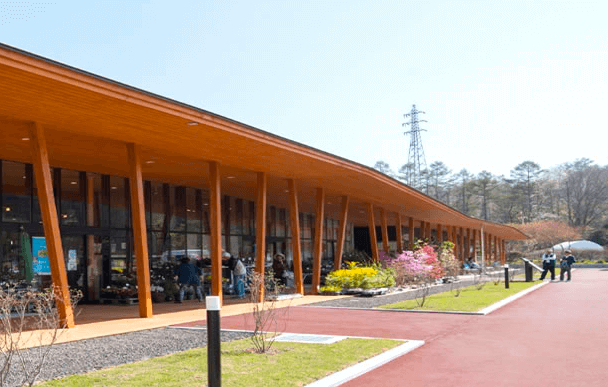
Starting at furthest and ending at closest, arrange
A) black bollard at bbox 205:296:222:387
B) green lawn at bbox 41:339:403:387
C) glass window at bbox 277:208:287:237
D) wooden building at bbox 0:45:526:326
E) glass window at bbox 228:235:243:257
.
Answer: glass window at bbox 277:208:287:237 → glass window at bbox 228:235:243:257 → wooden building at bbox 0:45:526:326 → green lawn at bbox 41:339:403:387 → black bollard at bbox 205:296:222:387

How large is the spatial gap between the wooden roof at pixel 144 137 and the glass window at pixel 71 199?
0.56m

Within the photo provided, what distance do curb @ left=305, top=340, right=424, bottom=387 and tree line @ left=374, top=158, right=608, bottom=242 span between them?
3698 inches

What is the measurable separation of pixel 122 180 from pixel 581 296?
1544cm

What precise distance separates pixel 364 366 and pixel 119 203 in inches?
569

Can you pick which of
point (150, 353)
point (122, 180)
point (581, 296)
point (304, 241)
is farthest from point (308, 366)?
point (304, 241)

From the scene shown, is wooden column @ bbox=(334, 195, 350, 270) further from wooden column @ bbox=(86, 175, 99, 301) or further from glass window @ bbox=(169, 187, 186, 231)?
wooden column @ bbox=(86, 175, 99, 301)

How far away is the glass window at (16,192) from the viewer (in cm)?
1694

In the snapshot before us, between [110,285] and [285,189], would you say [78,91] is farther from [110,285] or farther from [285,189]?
[285,189]

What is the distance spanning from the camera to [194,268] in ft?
66.8

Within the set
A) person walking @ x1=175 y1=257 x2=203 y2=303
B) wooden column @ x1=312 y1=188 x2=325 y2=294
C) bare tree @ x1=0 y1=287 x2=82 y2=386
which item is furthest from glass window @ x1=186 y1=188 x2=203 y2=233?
bare tree @ x1=0 y1=287 x2=82 y2=386

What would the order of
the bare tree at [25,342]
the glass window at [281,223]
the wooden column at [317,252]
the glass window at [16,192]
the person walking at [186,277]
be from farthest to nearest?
the glass window at [281,223]
the wooden column at [317,252]
the person walking at [186,277]
the glass window at [16,192]
the bare tree at [25,342]

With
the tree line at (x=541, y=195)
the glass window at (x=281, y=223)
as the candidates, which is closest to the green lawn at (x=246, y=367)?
→ the glass window at (x=281, y=223)

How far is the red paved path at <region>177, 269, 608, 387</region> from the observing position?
7656 mm

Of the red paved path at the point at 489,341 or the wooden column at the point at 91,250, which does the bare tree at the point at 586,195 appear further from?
the wooden column at the point at 91,250
